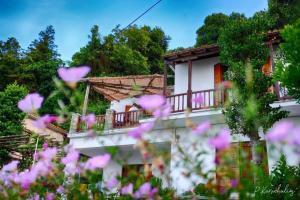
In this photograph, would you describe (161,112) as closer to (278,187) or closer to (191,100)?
(278,187)

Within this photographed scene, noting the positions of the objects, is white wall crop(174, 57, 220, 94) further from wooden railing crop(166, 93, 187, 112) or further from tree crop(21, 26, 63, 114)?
tree crop(21, 26, 63, 114)

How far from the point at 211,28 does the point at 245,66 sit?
2158 cm

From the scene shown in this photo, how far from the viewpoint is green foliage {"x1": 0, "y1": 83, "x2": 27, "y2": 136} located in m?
16.8

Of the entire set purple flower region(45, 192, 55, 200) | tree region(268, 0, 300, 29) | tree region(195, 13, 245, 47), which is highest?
tree region(195, 13, 245, 47)

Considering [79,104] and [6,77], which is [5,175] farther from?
[6,77]

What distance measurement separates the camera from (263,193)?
6273mm

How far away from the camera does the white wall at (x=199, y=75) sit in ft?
39.8

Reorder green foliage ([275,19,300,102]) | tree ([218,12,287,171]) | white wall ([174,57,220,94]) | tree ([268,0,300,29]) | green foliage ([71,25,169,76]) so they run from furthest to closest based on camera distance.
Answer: green foliage ([71,25,169,76]) < tree ([268,0,300,29]) < white wall ([174,57,220,94]) < tree ([218,12,287,171]) < green foliage ([275,19,300,102])

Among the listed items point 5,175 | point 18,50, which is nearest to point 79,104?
point 5,175

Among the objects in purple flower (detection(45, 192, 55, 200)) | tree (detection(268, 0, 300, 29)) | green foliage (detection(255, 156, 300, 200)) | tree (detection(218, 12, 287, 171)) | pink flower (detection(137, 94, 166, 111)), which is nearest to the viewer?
pink flower (detection(137, 94, 166, 111))

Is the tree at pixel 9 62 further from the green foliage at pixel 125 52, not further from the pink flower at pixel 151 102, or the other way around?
the pink flower at pixel 151 102

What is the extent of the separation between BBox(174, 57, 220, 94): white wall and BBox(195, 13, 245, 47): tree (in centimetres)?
1492

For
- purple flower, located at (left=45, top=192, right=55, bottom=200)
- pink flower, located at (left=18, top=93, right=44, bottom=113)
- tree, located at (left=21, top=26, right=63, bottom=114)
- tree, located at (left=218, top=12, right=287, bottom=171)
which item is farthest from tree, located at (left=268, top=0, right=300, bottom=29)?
pink flower, located at (left=18, top=93, right=44, bottom=113)

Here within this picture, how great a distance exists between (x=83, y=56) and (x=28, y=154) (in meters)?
15.5
